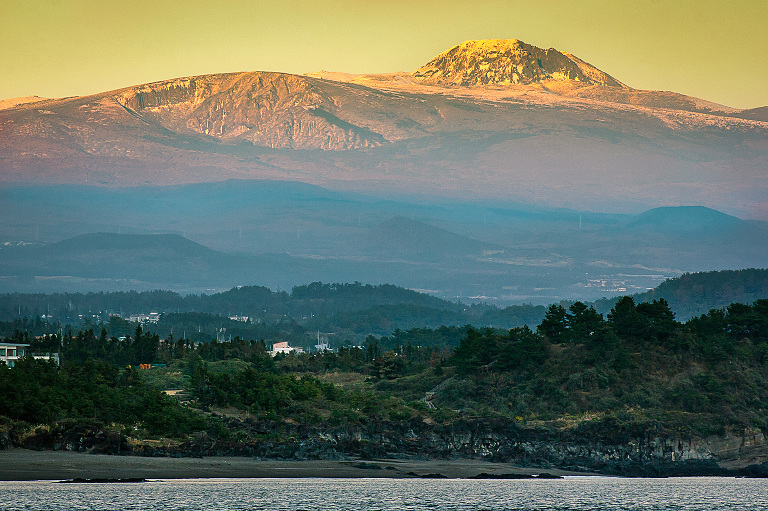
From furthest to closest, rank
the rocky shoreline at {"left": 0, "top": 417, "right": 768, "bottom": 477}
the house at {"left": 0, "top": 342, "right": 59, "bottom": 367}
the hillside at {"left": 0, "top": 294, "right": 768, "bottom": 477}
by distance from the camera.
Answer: the house at {"left": 0, "top": 342, "right": 59, "bottom": 367} → the rocky shoreline at {"left": 0, "top": 417, "right": 768, "bottom": 477} → the hillside at {"left": 0, "top": 294, "right": 768, "bottom": 477}

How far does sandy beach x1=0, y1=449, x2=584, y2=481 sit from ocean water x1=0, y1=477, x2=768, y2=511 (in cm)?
66

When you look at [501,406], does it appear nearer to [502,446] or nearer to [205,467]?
[502,446]

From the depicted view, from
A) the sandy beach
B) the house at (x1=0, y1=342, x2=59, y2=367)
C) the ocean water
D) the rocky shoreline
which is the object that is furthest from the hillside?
the house at (x1=0, y1=342, x2=59, y2=367)

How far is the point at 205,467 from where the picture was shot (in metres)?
58.2

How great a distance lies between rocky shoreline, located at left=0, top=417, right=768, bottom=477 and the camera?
64.2 meters

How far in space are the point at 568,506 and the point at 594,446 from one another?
1626cm

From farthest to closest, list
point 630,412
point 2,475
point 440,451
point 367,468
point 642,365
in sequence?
1. point 642,365
2. point 630,412
3. point 440,451
4. point 367,468
5. point 2,475

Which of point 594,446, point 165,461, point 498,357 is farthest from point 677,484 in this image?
point 165,461

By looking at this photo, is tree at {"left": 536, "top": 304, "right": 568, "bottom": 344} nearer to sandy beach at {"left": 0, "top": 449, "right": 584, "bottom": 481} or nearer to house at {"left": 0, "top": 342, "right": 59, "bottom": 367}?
sandy beach at {"left": 0, "top": 449, "right": 584, "bottom": 481}

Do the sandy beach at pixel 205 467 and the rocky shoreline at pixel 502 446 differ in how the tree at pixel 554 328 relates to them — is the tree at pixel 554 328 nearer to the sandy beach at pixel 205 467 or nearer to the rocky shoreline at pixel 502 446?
the rocky shoreline at pixel 502 446

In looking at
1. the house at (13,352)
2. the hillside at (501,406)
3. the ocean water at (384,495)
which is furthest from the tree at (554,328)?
the house at (13,352)

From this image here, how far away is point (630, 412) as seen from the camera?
76.2m

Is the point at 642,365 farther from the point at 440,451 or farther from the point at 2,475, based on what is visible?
the point at 2,475

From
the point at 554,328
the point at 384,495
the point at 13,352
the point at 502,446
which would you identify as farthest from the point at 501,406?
the point at 13,352
